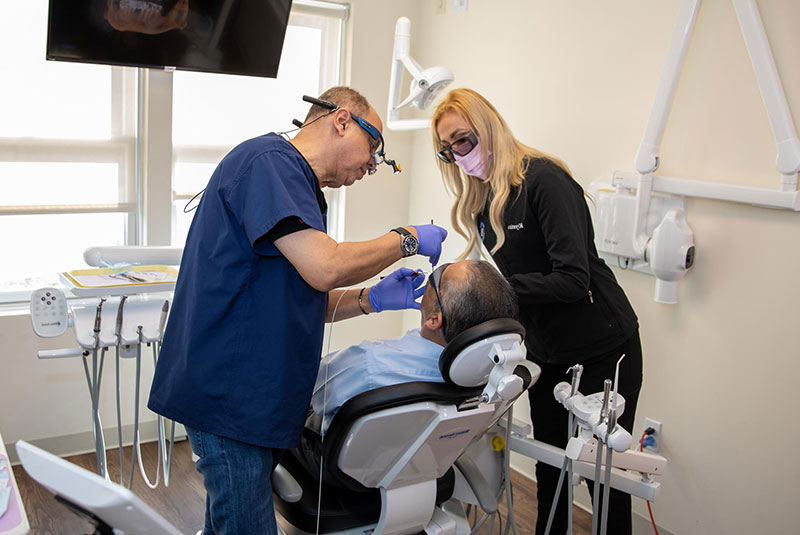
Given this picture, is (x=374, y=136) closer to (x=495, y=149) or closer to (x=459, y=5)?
(x=495, y=149)

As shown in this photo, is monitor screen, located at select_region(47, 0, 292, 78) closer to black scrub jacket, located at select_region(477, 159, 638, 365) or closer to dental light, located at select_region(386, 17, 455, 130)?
dental light, located at select_region(386, 17, 455, 130)

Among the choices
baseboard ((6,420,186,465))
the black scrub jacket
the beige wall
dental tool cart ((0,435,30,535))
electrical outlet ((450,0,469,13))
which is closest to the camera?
dental tool cart ((0,435,30,535))

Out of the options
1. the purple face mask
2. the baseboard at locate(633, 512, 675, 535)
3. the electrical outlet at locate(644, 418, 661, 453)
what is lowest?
the baseboard at locate(633, 512, 675, 535)

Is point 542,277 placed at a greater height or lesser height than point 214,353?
greater

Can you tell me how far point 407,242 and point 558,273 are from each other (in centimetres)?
52

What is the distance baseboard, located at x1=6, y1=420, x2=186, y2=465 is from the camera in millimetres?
2818

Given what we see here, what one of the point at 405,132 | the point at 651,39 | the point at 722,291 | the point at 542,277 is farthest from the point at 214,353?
the point at 405,132

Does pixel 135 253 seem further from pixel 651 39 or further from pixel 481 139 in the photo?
pixel 651 39

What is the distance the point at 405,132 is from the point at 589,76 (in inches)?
Answer: 45.5

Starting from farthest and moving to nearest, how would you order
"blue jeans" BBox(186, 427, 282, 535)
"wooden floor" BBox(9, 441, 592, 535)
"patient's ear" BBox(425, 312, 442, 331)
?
"wooden floor" BBox(9, 441, 592, 535) < "patient's ear" BBox(425, 312, 442, 331) < "blue jeans" BBox(186, 427, 282, 535)

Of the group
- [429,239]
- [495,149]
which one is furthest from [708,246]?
[429,239]

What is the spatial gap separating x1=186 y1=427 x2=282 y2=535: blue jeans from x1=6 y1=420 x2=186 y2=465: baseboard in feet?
5.37

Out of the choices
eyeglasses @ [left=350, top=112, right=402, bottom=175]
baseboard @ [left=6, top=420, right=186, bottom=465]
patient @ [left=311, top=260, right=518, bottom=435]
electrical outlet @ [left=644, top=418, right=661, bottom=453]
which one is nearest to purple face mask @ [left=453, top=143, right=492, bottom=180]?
eyeglasses @ [left=350, top=112, right=402, bottom=175]

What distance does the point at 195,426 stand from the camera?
1410 millimetres
